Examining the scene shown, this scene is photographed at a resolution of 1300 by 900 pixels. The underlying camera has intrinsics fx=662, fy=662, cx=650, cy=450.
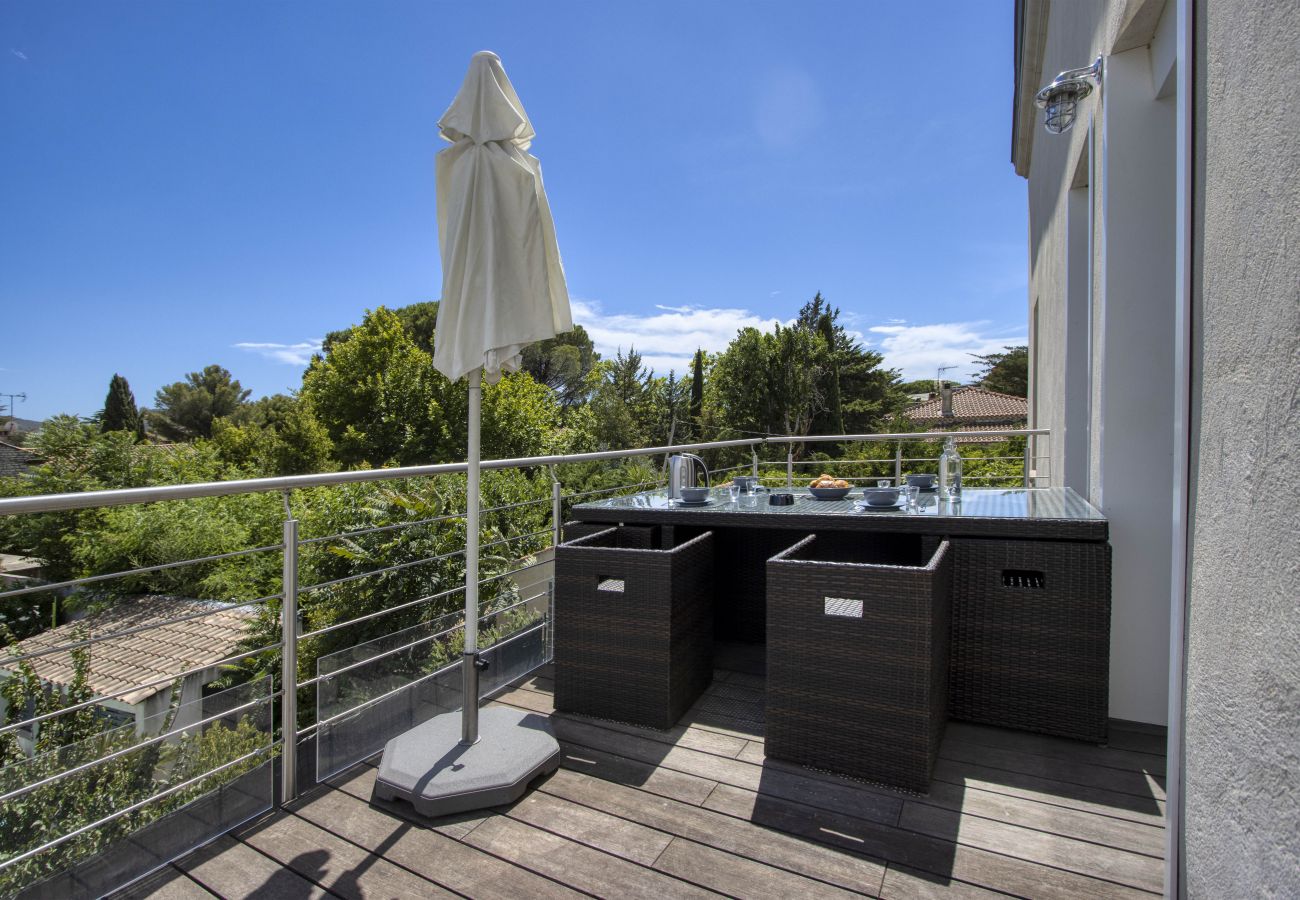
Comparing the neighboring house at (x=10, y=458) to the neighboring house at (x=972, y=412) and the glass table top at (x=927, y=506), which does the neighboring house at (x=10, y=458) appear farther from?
the neighboring house at (x=972, y=412)

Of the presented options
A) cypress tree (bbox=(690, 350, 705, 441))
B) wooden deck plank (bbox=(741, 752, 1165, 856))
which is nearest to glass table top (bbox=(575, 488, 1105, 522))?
wooden deck plank (bbox=(741, 752, 1165, 856))

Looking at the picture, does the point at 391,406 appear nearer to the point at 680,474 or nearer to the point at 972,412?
the point at 680,474

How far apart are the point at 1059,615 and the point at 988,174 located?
58.7 feet

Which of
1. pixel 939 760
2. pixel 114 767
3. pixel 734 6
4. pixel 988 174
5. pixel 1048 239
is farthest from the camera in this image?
pixel 988 174

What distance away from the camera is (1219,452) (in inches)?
37.2

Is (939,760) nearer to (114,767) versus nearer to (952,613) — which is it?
(952,613)

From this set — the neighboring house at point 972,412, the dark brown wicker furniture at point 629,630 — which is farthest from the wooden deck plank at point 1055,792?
the neighboring house at point 972,412

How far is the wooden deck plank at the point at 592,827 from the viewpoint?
5.09 feet

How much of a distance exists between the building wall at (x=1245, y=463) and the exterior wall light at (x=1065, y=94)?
166 centimetres

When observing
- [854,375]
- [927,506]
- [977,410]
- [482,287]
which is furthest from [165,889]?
[977,410]

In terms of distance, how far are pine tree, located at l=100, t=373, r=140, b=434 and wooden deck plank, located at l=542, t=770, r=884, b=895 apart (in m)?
44.4

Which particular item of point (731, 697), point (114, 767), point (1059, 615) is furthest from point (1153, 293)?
point (114, 767)

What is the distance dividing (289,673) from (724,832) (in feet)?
3.99

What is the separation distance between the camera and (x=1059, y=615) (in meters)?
2.02
